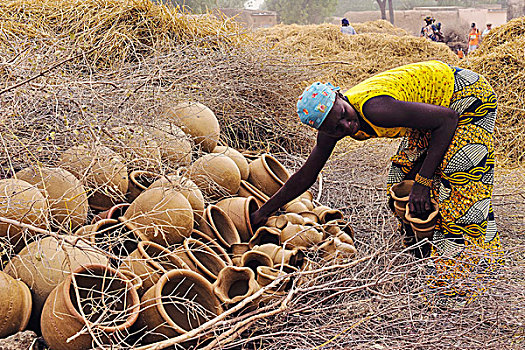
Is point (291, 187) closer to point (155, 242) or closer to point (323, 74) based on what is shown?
point (155, 242)

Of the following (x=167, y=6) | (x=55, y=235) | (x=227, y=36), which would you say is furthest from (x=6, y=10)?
(x=55, y=235)

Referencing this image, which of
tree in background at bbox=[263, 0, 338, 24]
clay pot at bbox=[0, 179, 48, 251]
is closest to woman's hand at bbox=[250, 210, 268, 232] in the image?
clay pot at bbox=[0, 179, 48, 251]

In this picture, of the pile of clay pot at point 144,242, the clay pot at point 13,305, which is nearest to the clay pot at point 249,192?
the pile of clay pot at point 144,242

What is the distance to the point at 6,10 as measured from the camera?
5.12 metres

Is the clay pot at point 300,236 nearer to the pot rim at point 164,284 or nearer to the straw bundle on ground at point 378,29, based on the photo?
the pot rim at point 164,284

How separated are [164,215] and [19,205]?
67 centimetres

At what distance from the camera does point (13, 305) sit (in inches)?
79.7

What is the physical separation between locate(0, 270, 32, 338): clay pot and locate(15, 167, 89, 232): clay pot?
450 millimetres

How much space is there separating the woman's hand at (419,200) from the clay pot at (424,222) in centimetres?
4

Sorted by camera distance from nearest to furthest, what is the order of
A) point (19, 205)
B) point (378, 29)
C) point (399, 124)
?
point (19, 205), point (399, 124), point (378, 29)

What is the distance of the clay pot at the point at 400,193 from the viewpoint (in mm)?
2848

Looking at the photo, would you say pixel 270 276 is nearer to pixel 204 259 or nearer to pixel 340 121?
pixel 204 259

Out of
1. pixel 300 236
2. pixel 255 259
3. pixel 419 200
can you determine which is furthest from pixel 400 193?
pixel 255 259

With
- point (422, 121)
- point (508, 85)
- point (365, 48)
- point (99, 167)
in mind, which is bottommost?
point (365, 48)
